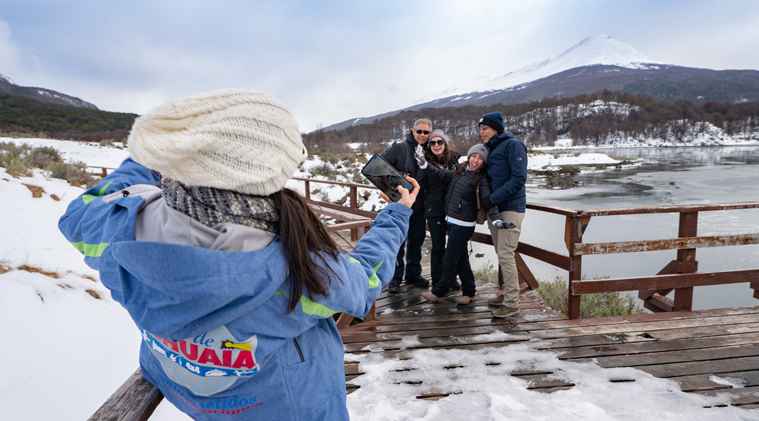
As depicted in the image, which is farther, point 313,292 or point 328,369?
point 328,369

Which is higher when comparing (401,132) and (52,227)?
(401,132)

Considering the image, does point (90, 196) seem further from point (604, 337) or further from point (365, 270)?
point (604, 337)

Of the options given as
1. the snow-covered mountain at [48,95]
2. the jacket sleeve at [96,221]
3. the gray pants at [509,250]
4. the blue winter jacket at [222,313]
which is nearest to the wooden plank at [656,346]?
the gray pants at [509,250]

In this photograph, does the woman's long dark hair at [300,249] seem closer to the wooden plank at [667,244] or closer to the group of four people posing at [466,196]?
the group of four people posing at [466,196]

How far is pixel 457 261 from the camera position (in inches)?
140

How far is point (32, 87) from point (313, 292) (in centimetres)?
10362

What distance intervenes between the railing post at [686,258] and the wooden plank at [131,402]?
13.3ft

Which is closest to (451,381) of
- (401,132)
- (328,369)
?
(328,369)

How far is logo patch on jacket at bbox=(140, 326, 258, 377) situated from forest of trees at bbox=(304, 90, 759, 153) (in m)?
52.4

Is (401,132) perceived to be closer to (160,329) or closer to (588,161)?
(588,161)

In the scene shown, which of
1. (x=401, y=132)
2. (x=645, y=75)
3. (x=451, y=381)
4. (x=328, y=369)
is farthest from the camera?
(x=645, y=75)

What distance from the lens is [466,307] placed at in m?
3.65

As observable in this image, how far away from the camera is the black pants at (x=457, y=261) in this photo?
11.1ft

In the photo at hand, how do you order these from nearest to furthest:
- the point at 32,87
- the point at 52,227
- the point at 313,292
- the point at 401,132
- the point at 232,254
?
the point at 232,254, the point at 313,292, the point at 52,227, the point at 401,132, the point at 32,87
